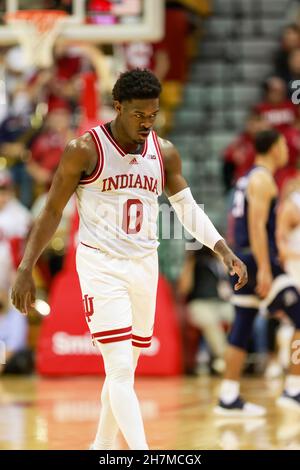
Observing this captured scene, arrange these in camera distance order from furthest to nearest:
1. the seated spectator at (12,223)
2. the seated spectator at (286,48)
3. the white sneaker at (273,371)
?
the seated spectator at (286,48) → the seated spectator at (12,223) → the white sneaker at (273,371)

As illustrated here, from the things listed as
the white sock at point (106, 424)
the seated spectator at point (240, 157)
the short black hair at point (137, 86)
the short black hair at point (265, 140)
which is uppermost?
the seated spectator at point (240, 157)

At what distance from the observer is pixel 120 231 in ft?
16.8

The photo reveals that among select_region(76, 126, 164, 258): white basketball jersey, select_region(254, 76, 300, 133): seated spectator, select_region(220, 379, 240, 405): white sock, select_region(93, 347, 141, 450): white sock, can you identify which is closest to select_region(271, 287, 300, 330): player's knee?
select_region(220, 379, 240, 405): white sock

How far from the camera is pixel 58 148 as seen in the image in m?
12.7

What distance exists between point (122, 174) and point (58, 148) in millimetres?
7702

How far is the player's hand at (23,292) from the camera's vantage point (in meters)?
4.88

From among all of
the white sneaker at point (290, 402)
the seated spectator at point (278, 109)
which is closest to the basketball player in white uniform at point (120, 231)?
the white sneaker at point (290, 402)

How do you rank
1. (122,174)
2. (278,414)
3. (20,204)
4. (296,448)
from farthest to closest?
(20,204)
(278,414)
(296,448)
(122,174)

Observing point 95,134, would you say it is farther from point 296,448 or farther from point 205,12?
point 205,12

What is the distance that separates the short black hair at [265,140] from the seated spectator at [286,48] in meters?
6.08

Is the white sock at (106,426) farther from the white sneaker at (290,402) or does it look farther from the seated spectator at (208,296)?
the seated spectator at (208,296)

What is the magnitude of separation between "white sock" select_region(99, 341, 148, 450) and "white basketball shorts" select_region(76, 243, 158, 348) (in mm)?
60

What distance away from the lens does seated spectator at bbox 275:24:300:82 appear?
13749 millimetres

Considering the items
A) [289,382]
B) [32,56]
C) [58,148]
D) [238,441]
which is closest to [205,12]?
[58,148]
